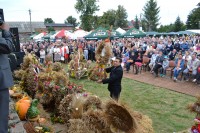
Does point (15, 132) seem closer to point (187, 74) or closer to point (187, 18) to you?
point (187, 74)

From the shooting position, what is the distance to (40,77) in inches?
291

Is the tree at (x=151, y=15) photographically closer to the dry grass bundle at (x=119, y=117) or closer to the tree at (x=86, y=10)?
the tree at (x=86, y=10)

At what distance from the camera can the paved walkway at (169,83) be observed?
9.79 metres

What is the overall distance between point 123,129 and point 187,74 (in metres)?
8.82

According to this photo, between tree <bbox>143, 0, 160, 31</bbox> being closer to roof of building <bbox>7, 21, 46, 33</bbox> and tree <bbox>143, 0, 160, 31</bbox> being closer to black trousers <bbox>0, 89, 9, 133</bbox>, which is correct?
roof of building <bbox>7, 21, 46, 33</bbox>

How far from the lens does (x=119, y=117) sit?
385 cm

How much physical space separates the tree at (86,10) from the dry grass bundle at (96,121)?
50801 mm

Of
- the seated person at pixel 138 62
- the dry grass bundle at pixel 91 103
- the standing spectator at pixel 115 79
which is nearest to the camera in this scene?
the dry grass bundle at pixel 91 103

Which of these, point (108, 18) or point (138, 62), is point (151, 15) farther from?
point (138, 62)

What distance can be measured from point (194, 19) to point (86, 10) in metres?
27.6

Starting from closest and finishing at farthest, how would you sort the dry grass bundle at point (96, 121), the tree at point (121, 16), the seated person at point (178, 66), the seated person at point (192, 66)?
the dry grass bundle at point (96, 121) < the seated person at point (192, 66) < the seated person at point (178, 66) < the tree at point (121, 16)

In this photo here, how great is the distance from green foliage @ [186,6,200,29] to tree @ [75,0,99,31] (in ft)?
80.8

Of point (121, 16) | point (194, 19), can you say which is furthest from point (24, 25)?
point (194, 19)

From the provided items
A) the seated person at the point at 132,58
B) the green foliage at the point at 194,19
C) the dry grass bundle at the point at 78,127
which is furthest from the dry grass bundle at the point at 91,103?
the green foliage at the point at 194,19
